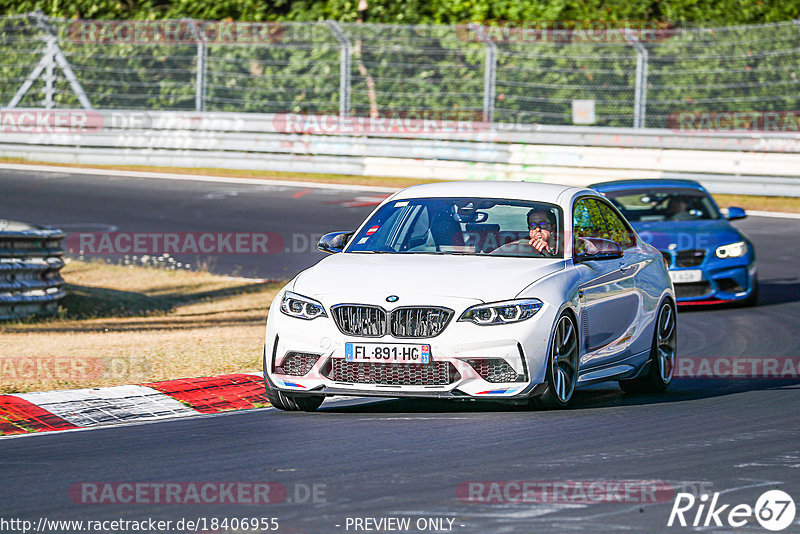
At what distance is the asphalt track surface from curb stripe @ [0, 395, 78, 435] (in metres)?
0.28

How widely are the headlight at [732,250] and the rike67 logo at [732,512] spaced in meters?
9.21

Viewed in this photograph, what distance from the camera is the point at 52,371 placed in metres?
10.0

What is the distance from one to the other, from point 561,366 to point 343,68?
19.1m

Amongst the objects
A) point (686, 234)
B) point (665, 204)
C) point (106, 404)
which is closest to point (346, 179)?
point (665, 204)

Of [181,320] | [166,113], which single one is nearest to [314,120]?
[166,113]

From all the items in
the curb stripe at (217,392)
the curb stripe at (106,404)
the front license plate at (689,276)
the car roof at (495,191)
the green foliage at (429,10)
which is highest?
the green foliage at (429,10)

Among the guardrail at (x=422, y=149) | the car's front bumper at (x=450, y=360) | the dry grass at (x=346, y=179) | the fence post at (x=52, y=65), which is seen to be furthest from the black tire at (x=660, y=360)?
the fence post at (x=52, y=65)

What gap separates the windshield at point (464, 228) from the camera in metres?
8.96

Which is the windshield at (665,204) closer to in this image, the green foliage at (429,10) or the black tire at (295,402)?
the black tire at (295,402)

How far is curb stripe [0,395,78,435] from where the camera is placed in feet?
25.9

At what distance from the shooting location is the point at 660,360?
32.5 ft

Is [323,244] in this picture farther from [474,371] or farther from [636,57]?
[636,57]

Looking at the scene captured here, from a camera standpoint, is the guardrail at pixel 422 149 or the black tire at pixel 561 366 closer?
the black tire at pixel 561 366

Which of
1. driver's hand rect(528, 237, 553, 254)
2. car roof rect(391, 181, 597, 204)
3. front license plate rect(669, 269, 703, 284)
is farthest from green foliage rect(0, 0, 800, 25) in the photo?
driver's hand rect(528, 237, 553, 254)
